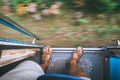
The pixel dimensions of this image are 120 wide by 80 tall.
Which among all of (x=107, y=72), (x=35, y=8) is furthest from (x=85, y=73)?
(x=35, y=8)

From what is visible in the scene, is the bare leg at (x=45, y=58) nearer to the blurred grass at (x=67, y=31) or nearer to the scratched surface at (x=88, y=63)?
the scratched surface at (x=88, y=63)

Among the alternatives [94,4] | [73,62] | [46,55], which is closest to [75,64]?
[73,62]

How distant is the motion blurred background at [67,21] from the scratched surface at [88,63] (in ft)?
1.38

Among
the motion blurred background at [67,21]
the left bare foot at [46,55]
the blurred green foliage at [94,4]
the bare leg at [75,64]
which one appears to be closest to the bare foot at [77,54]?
the bare leg at [75,64]

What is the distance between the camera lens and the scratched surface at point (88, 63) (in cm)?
203

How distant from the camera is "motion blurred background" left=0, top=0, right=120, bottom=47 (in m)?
2.60

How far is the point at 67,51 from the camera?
2.10m

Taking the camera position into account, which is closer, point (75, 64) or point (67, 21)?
point (75, 64)

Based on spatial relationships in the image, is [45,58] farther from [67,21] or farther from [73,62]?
[67,21]

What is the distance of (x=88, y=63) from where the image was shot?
2084 millimetres

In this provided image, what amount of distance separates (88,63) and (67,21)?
734 mm

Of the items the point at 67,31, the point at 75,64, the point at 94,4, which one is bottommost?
the point at 75,64

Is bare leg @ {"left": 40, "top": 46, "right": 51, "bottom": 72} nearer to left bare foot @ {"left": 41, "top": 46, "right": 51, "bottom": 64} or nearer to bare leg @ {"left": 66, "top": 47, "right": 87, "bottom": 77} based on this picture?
left bare foot @ {"left": 41, "top": 46, "right": 51, "bottom": 64}

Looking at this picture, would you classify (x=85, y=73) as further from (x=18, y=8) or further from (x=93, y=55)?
(x=18, y=8)
